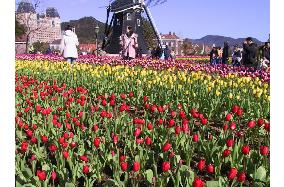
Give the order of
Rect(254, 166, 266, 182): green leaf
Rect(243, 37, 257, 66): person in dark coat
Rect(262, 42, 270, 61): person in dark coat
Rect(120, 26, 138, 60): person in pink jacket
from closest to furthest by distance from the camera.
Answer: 1. Rect(254, 166, 266, 182): green leaf
2. Rect(243, 37, 257, 66): person in dark coat
3. Rect(262, 42, 270, 61): person in dark coat
4. Rect(120, 26, 138, 60): person in pink jacket

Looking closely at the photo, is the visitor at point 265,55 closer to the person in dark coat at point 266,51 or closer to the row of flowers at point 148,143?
the person in dark coat at point 266,51

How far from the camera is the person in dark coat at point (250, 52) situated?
1416cm

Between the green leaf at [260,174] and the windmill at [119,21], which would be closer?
the green leaf at [260,174]

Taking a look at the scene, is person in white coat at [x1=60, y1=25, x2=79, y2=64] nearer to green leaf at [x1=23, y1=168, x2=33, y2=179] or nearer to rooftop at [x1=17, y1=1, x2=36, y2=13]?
green leaf at [x1=23, y1=168, x2=33, y2=179]

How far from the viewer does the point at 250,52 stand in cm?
1424

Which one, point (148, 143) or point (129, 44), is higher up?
point (129, 44)

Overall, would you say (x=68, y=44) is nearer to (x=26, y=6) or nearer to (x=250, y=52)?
(x=250, y=52)

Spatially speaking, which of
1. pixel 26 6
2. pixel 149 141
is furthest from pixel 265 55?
pixel 26 6

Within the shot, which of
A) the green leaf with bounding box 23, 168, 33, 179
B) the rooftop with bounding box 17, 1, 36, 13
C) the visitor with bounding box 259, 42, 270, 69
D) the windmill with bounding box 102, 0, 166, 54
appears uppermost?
the rooftop with bounding box 17, 1, 36, 13

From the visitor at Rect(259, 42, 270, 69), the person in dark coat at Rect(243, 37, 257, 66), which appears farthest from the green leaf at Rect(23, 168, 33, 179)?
the visitor at Rect(259, 42, 270, 69)

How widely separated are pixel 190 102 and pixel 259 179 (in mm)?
3711

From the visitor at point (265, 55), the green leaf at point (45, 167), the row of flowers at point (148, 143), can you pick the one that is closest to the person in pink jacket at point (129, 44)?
the visitor at point (265, 55)

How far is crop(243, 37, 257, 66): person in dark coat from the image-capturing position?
1416 centimetres
